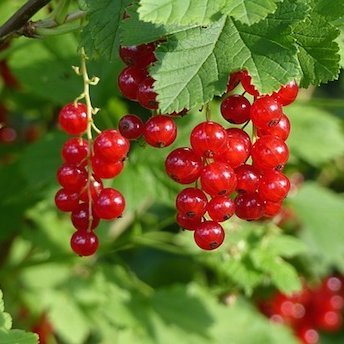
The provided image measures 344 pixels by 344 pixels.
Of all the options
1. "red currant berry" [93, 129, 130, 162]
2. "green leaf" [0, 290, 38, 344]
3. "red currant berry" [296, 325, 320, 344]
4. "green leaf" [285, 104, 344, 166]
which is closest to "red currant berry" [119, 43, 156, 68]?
"red currant berry" [93, 129, 130, 162]

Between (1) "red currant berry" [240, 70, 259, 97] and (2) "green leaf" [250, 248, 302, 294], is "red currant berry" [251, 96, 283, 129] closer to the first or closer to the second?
(1) "red currant berry" [240, 70, 259, 97]

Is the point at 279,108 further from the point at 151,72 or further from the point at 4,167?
the point at 4,167

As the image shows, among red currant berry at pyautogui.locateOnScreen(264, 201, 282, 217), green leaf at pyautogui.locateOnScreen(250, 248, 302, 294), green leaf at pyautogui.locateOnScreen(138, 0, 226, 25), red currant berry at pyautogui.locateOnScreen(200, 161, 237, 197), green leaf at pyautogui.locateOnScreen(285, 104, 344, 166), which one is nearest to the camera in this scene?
green leaf at pyautogui.locateOnScreen(138, 0, 226, 25)

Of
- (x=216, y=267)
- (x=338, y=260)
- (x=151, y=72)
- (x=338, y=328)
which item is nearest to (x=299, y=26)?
(x=151, y=72)

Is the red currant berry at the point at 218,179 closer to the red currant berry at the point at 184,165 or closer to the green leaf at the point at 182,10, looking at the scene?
the red currant berry at the point at 184,165

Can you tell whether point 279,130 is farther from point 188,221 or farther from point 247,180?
point 188,221

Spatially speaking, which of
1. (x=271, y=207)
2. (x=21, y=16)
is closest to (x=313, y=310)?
(x=271, y=207)
